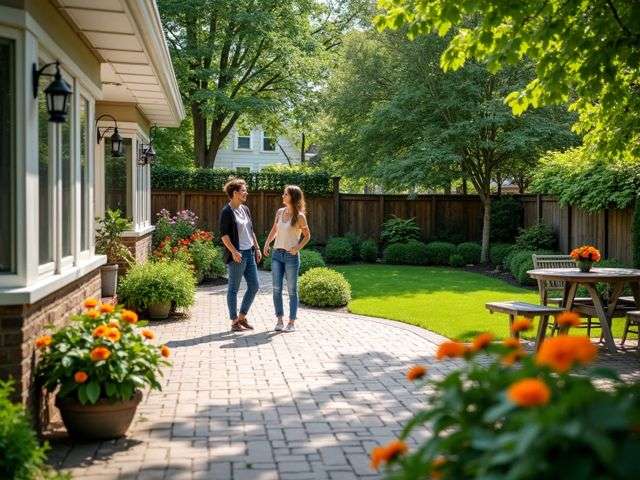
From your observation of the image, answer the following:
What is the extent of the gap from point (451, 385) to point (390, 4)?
4.80 m

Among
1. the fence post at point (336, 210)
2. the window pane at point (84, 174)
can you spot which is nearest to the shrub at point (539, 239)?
the fence post at point (336, 210)

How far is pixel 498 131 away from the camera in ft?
64.8

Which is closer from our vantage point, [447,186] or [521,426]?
[521,426]

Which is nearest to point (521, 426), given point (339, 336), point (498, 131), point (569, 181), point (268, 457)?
point (268, 457)

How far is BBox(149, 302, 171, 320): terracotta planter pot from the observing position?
10188 mm

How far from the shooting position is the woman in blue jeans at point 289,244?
31.1ft

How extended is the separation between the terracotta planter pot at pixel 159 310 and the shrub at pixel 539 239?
1077cm

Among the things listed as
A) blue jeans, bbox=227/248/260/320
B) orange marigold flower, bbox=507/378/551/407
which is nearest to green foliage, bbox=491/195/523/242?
blue jeans, bbox=227/248/260/320

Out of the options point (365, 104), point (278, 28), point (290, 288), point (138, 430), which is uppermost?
point (278, 28)

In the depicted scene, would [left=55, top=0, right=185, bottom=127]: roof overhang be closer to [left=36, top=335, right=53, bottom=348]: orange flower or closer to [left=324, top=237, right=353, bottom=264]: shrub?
[left=36, top=335, right=53, bottom=348]: orange flower

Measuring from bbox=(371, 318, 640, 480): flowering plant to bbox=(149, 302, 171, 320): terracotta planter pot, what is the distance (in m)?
8.08

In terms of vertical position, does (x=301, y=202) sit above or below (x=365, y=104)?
below

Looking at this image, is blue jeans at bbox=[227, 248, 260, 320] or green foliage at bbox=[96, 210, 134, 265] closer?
blue jeans at bbox=[227, 248, 260, 320]

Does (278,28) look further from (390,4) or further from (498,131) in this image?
(390,4)
